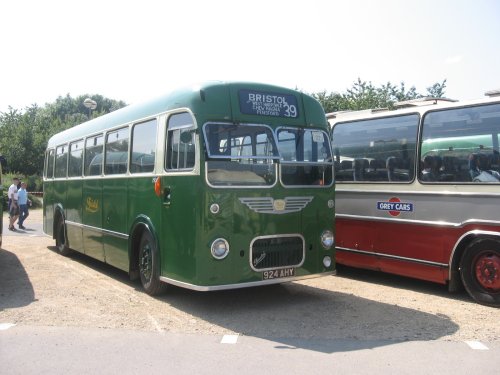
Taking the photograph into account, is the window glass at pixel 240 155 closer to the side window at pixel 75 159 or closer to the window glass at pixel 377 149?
the window glass at pixel 377 149

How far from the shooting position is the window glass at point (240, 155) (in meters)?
6.81

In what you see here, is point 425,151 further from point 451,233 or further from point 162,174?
point 162,174

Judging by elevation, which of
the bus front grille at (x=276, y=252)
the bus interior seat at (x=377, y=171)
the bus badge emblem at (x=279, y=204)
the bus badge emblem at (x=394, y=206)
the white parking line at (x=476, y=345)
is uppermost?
the bus interior seat at (x=377, y=171)

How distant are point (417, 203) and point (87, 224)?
6.40 m

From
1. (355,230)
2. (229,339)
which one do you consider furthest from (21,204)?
(229,339)

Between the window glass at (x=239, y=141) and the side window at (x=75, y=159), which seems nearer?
the window glass at (x=239, y=141)

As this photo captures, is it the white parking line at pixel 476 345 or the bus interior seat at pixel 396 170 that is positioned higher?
the bus interior seat at pixel 396 170

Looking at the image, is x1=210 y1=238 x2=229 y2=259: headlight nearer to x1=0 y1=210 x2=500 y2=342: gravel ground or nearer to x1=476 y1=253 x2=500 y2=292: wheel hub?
x1=0 y1=210 x2=500 y2=342: gravel ground

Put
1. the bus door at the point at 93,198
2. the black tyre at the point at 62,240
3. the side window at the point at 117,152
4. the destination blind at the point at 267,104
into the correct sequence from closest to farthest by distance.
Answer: the destination blind at the point at 267,104 < the side window at the point at 117,152 < the bus door at the point at 93,198 < the black tyre at the point at 62,240

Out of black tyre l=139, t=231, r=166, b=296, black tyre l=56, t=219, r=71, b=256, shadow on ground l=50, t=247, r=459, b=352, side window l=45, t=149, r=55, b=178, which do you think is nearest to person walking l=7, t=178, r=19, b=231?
side window l=45, t=149, r=55, b=178

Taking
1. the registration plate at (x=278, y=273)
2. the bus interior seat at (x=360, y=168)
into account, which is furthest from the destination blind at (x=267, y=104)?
the bus interior seat at (x=360, y=168)

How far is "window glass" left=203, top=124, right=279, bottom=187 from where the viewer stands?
6.81 m

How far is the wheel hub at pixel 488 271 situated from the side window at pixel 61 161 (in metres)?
9.18

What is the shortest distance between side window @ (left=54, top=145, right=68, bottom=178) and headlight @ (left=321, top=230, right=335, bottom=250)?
728cm
